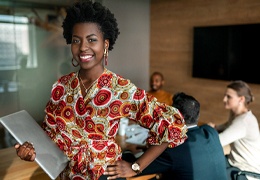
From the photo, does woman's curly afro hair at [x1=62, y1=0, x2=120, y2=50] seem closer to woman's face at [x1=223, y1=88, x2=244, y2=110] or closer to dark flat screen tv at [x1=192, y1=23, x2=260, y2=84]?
woman's face at [x1=223, y1=88, x2=244, y2=110]

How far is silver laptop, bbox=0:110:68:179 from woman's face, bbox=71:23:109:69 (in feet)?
0.89

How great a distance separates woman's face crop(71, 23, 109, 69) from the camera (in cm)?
95

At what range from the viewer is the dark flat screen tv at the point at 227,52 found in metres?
3.69

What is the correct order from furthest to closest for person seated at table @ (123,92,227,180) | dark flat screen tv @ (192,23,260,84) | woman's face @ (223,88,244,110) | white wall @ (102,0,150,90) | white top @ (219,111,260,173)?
white wall @ (102,0,150,90) → dark flat screen tv @ (192,23,260,84) → woman's face @ (223,88,244,110) → white top @ (219,111,260,173) → person seated at table @ (123,92,227,180)

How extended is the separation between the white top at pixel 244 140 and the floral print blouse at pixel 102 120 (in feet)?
3.46

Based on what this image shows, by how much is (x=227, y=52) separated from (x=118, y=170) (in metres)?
3.40

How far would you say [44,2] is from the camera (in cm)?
374

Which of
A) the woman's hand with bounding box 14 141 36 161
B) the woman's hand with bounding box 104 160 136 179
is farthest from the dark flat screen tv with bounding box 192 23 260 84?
the woman's hand with bounding box 14 141 36 161

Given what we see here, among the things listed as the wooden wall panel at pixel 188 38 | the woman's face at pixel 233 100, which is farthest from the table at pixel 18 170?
the wooden wall panel at pixel 188 38

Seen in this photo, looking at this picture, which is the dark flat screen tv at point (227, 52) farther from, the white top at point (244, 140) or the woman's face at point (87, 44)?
the woman's face at point (87, 44)

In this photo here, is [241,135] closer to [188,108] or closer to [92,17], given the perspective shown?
[188,108]

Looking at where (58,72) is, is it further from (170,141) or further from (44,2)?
(170,141)

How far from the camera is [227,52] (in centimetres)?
399

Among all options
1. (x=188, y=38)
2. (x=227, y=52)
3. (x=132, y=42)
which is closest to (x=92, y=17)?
(x=227, y=52)
